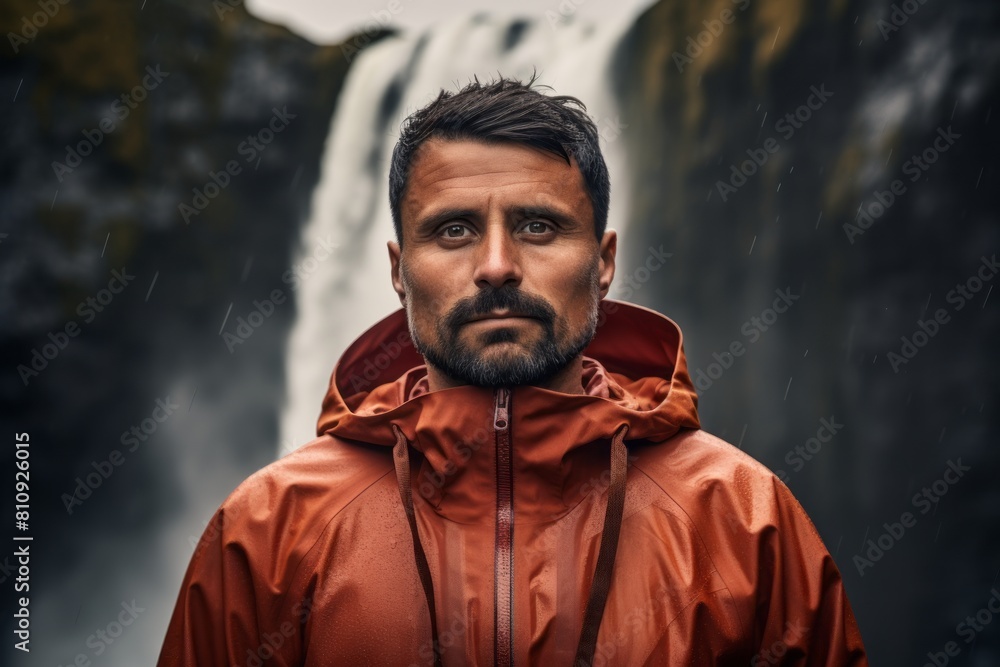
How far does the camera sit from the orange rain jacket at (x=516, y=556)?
1.41 m

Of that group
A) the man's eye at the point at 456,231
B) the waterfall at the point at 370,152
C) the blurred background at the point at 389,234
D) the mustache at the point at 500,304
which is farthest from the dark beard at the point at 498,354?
the waterfall at the point at 370,152

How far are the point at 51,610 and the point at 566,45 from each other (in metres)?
4.43

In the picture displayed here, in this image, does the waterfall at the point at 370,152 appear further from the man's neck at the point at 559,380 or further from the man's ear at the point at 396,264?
the man's neck at the point at 559,380

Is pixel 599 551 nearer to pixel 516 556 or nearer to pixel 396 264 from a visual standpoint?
pixel 516 556

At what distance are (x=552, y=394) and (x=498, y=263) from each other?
0.24 m

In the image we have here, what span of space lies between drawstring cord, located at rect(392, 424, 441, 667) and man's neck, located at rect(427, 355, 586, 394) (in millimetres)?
137

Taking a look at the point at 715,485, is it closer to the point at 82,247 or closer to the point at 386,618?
the point at 386,618

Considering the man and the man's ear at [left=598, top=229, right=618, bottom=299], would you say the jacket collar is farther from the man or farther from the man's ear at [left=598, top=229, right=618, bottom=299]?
the man's ear at [left=598, top=229, right=618, bottom=299]

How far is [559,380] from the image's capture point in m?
1.62

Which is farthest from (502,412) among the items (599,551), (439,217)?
(439,217)

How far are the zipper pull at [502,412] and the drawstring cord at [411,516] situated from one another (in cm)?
17

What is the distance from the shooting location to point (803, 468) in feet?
14.3

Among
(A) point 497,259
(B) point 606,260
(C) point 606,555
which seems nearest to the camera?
(C) point 606,555

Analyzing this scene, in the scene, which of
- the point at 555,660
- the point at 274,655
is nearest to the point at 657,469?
the point at 555,660
